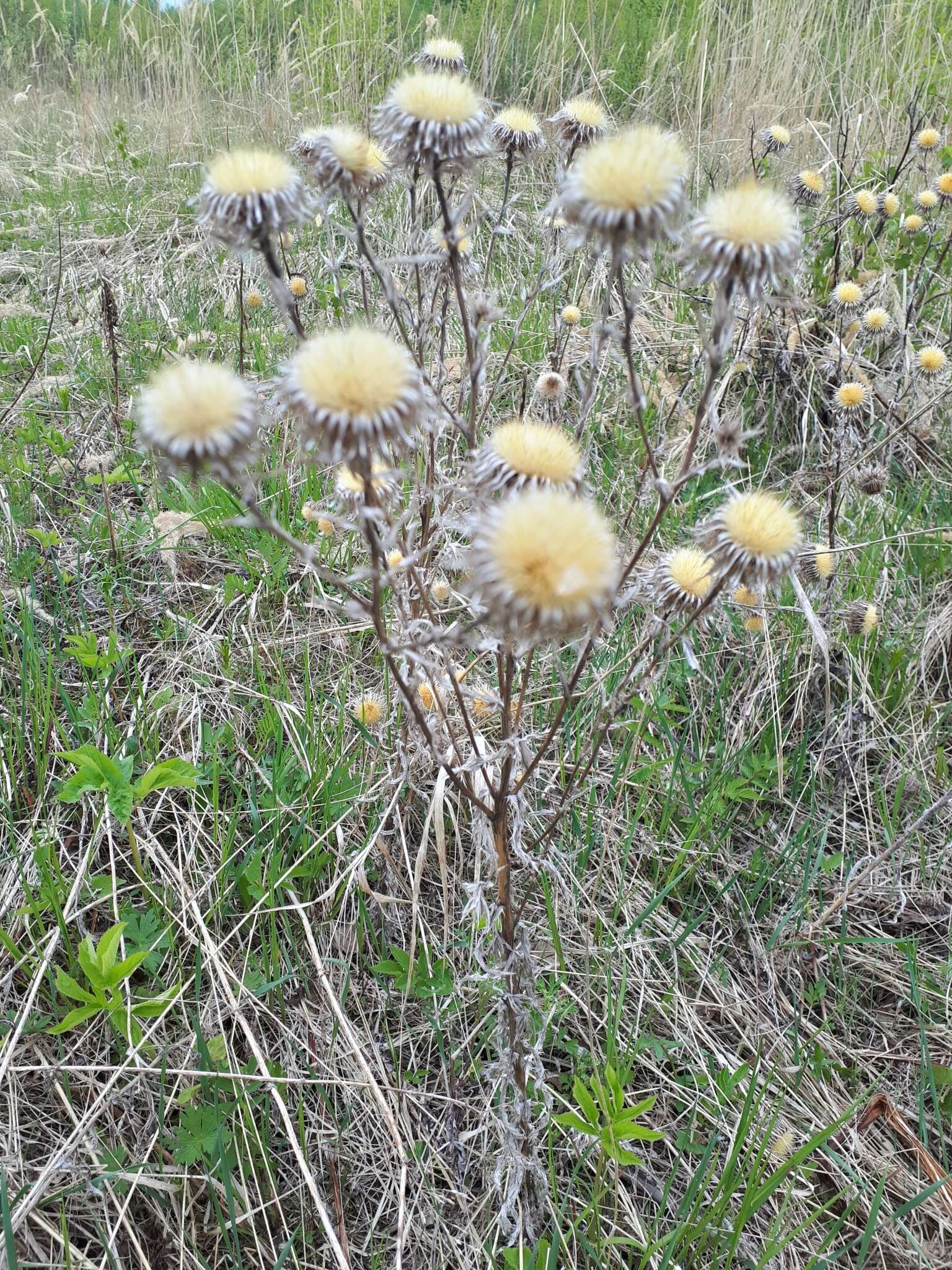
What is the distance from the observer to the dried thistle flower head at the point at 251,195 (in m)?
1.06

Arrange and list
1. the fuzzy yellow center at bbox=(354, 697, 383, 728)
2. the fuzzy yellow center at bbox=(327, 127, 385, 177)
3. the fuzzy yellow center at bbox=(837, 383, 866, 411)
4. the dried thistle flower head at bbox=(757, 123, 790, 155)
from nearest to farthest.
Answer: the fuzzy yellow center at bbox=(327, 127, 385, 177), the fuzzy yellow center at bbox=(354, 697, 383, 728), the fuzzy yellow center at bbox=(837, 383, 866, 411), the dried thistle flower head at bbox=(757, 123, 790, 155)

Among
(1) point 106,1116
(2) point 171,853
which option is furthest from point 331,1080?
(2) point 171,853

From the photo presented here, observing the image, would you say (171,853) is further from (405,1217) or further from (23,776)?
(405,1217)

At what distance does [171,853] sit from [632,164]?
5.27 ft

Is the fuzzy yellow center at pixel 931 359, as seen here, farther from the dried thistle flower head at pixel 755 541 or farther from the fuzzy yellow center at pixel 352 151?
the fuzzy yellow center at pixel 352 151

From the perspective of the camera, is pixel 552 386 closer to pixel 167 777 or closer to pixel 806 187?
pixel 167 777

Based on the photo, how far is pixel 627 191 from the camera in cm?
96

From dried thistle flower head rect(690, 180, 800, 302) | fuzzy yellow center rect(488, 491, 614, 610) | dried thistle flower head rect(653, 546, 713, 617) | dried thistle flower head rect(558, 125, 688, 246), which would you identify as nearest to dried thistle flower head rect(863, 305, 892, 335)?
dried thistle flower head rect(653, 546, 713, 617)

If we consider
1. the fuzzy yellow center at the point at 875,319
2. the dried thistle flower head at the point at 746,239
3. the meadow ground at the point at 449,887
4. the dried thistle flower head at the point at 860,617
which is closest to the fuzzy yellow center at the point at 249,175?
the meadow ground at the point at 449,887

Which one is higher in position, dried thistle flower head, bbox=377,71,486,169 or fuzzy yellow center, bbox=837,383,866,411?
dried thistle flower head, bbox=377,71,486,169

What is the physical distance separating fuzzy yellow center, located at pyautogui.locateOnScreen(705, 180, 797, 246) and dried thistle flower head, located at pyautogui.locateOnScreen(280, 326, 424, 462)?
43cm

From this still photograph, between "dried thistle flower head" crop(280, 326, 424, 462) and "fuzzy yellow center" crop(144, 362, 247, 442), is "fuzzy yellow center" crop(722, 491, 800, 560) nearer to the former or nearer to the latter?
"dried thistle flower head" crop(280, 326, 424, 462)

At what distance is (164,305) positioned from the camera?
3.94m

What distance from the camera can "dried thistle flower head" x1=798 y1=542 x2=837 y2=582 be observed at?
6.98 ft
